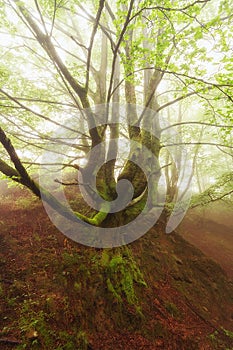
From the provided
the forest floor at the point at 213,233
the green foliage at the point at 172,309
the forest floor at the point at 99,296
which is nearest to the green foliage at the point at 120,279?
the forest floor at the point at 99,296

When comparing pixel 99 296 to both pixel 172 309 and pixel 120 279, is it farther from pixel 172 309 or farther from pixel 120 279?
pixel 172 309

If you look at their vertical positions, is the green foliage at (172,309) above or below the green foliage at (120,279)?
below

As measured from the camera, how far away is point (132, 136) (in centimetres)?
653

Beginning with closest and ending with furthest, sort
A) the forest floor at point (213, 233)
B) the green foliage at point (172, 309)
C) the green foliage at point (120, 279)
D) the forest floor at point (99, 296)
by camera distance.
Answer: the forest floor at point (99, 296)
the green foliage at point (120, 279)
the green foliage at point (172, 309)
the forest floor at point (213, 233)

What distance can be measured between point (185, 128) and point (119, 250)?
10.1 metres

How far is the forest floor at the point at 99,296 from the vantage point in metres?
3.90

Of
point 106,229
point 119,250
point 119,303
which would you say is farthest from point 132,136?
point 119,303

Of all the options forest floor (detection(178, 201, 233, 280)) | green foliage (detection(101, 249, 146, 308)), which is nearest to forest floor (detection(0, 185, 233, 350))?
green foliage (detection(101, 249, 146, 308))

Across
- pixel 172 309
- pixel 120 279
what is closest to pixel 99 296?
pixel 120 279

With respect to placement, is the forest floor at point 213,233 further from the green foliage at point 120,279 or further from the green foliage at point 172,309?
the green foliage at point 120,279

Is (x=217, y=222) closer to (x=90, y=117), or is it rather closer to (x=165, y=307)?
(x=165, y=307)

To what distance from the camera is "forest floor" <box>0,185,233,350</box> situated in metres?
3.90

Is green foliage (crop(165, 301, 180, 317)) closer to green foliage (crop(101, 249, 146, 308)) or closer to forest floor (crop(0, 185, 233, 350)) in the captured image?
forest floor (crop(0, 185, 233, 350))

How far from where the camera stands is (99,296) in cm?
472
